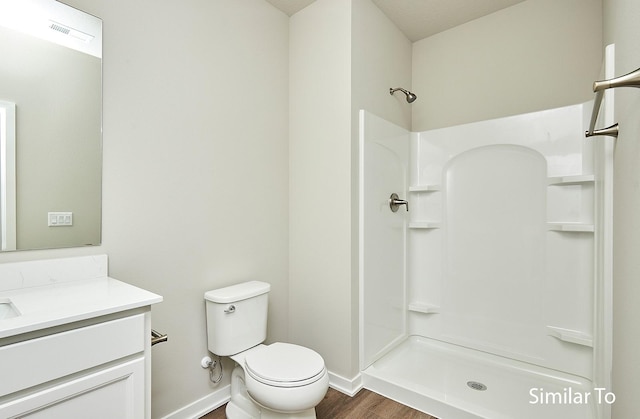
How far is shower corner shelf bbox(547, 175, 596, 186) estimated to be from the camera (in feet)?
6.26

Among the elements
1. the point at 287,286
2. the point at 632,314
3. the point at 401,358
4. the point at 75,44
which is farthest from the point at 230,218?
the point at 632,314

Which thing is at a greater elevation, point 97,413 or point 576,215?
point 576,215

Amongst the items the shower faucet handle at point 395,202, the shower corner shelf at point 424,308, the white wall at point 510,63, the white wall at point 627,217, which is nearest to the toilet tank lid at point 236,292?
the shower faucet handle at point 395,202

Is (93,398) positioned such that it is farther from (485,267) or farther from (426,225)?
(485,267)

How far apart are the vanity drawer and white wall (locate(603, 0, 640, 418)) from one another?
141cm

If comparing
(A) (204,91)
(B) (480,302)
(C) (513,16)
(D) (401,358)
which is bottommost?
(D) (401,358)

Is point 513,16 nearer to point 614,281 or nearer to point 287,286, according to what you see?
point 614,281

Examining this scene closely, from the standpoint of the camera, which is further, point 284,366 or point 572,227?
point 572,227

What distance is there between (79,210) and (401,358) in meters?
2.17

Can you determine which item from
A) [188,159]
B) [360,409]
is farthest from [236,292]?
[360,409]

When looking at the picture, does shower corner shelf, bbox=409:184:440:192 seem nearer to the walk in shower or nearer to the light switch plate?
the walk in shower

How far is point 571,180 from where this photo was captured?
77.3 inches

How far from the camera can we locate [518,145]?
2.23 m

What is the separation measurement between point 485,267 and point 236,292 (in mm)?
1783
